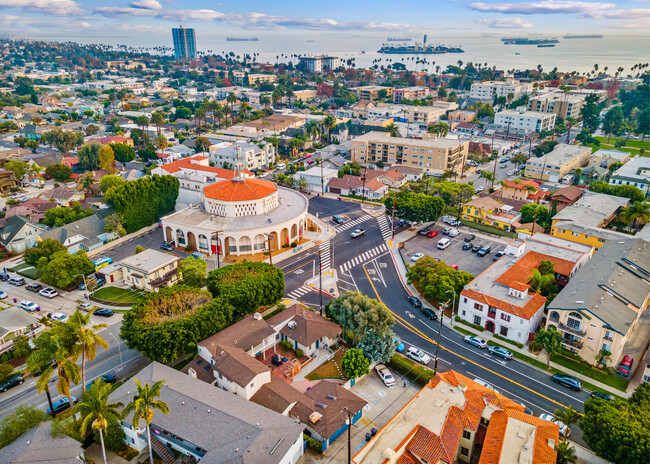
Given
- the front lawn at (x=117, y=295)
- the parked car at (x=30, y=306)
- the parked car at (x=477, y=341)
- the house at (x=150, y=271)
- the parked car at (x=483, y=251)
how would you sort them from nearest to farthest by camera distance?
the parked car at (x=477, y=341), the parked car at (x=30, y=306), the front lawn at (x=117, y=295), the house at (x=150, y=271), the parked car at (x=483, y=251)

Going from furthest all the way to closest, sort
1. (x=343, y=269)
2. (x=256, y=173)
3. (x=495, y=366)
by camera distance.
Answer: (x=256, y=173) → (x=343, y=269) → (x=495, y=366)

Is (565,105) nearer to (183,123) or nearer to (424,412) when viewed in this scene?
(183,123)

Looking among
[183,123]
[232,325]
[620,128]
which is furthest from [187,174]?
[620,128]

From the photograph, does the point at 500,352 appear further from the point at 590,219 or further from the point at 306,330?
the point at 590,219

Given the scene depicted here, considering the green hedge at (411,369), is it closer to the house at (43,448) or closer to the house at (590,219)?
the house at (43,448)

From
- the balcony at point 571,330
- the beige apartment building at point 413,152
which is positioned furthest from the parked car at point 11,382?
the beige apartment building at point 413,152

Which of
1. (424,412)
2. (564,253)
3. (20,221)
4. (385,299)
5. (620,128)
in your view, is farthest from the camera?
(620,128)
